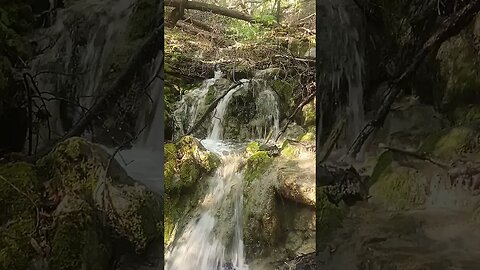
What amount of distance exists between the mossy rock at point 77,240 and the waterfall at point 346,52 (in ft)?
3.54

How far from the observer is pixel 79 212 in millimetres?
2189

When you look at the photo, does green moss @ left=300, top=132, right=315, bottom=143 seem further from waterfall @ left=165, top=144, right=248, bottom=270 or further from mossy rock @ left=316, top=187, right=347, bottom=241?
waterfall @ left=165, top=144, right=248, bottom=270

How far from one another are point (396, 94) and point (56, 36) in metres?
1.36

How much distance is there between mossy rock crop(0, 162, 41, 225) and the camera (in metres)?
2.13

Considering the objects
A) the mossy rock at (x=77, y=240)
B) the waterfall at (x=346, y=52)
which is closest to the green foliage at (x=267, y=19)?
the waterfall at (x=346, y=52)

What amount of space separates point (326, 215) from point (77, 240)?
3.29ft

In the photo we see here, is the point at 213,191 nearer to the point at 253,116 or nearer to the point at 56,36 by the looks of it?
the point at 253,116

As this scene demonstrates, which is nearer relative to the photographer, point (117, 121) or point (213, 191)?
point (117, 121)

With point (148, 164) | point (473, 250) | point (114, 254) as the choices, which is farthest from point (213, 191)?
point (473, 250)

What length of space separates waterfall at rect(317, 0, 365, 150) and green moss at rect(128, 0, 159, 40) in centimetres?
71

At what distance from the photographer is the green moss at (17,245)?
6.89 ft

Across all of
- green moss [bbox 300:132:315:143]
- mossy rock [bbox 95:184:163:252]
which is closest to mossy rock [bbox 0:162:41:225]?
mossy rock [bbox 95:184:163:252]

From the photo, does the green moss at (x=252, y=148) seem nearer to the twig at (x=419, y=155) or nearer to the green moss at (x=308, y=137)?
the green moss at (x=308, y=137)

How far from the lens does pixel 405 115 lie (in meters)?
2.26
